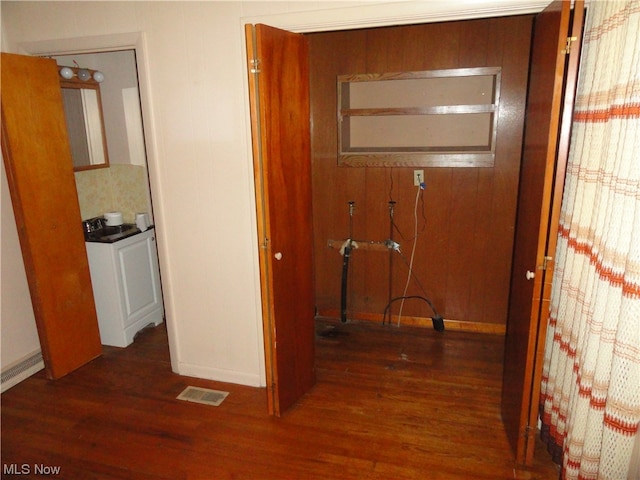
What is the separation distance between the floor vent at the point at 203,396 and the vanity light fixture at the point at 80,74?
2.62m

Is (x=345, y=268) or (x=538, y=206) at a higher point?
(x=538, y=206)

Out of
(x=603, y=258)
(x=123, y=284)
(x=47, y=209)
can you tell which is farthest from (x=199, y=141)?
(x=603, y=258)

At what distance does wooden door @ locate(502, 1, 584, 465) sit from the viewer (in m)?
1.74

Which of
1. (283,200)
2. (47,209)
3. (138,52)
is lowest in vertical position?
(47,209)

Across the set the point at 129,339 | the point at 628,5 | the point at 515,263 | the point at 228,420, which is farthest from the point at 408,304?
the point at 628,5

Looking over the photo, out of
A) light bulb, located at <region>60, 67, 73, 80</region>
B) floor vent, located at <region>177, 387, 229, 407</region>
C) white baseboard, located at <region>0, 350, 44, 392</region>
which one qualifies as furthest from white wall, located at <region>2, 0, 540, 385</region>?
white baseboard, located at <region>0, 350, 44, 392</region>

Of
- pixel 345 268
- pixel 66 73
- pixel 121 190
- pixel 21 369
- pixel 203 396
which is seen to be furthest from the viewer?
pixel 121 190

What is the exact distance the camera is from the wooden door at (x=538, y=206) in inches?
68.5

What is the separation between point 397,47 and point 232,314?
234 centimetres

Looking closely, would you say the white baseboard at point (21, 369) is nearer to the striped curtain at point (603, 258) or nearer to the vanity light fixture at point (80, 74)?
the vanity light fixture at point (80, 74)

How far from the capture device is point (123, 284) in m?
3.47

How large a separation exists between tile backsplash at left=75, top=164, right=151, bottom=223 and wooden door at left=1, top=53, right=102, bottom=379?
32.1 inches

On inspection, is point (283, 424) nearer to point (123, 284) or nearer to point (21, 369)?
point (123, 284)

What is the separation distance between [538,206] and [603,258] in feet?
1.21
